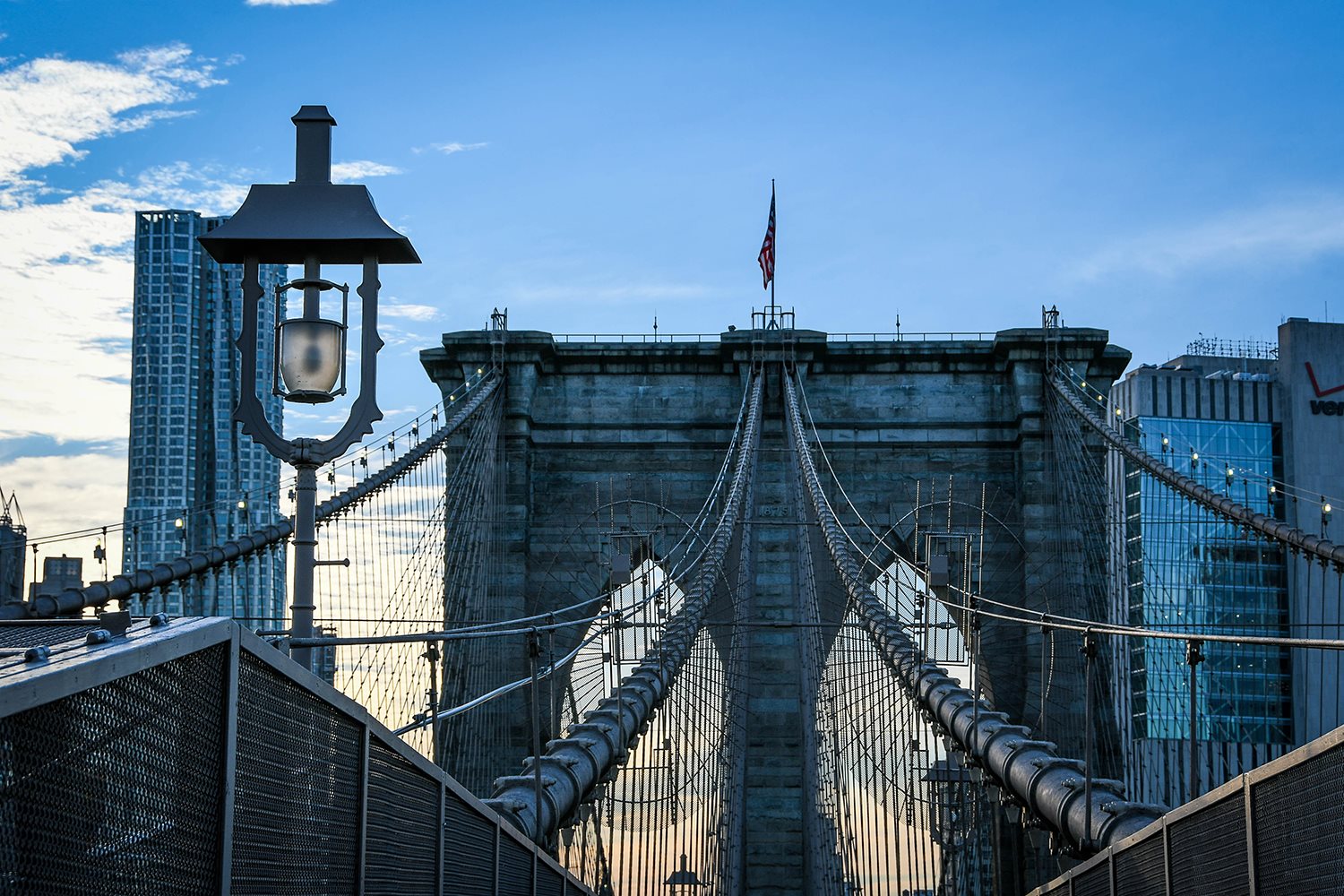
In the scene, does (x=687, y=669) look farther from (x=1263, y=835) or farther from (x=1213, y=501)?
(x=1263, y=835)

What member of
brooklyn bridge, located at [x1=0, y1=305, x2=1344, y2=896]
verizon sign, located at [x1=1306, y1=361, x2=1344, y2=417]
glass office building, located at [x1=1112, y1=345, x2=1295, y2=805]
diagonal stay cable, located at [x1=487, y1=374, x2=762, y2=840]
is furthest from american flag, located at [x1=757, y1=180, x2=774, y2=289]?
verizon sign, located at [x1=1306, y1=361, x2=1344, y2=417]

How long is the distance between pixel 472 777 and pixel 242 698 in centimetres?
1695

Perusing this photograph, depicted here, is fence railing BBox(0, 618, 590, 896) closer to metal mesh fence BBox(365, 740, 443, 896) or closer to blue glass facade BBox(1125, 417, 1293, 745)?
metal mesh fence BBox(365, 740, 443, 896)

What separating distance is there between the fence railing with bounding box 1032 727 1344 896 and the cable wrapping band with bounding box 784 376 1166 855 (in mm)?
766

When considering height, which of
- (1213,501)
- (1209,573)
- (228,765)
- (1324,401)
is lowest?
(1209,573)

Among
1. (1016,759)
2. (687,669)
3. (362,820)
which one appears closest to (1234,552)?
(687,669)

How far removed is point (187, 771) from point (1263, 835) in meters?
2.14

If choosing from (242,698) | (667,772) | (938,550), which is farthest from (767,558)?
(242,698)

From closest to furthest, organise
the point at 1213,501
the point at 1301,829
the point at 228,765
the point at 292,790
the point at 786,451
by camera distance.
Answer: the point at 228,765 → the point at 292,790 → the point at 1301,829 → the point at 1213,501 → the point at 786,451

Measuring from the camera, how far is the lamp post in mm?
3955

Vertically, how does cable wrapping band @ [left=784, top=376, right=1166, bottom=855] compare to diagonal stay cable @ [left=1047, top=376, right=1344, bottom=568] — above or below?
below

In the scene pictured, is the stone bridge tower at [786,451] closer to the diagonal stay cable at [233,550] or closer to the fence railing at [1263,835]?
the diagonal stay cable at [233,550]

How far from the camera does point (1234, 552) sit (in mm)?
43125

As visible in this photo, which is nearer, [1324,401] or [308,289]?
[308,289]
